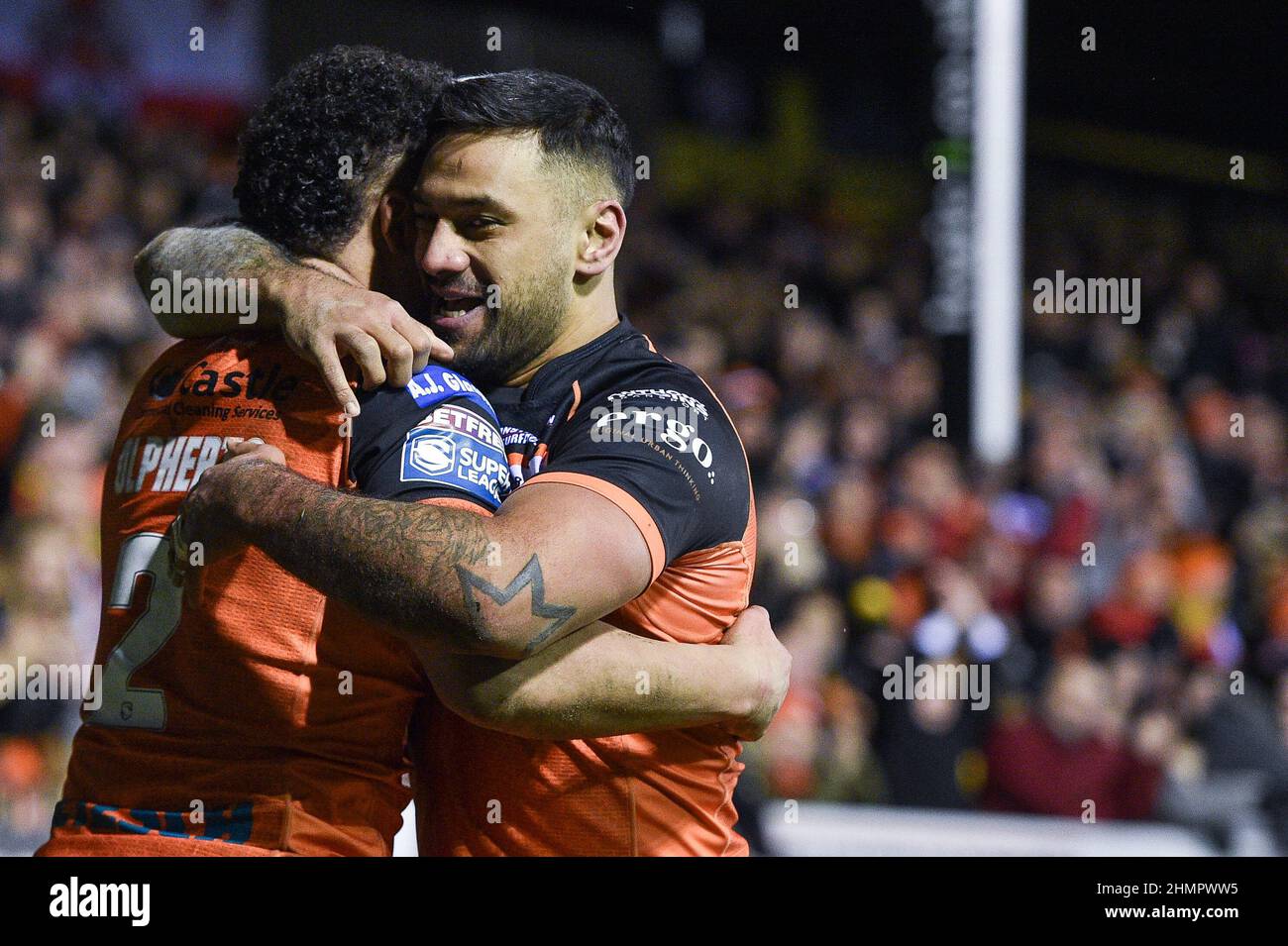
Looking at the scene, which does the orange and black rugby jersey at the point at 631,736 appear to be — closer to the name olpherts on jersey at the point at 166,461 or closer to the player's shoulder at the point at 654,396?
the player's shoulder at the point at 654,396

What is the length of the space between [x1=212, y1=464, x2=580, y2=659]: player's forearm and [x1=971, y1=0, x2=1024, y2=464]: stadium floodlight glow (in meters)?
6.64

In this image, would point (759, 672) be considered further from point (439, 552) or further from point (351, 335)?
point (351, 335)

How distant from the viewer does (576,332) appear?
2799 millimetres

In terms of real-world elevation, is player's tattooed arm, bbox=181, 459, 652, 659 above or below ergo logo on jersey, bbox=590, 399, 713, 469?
below

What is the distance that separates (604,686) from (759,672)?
14.4 inches

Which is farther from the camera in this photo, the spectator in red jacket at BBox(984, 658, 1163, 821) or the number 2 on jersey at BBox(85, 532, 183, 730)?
the spectator in red jacket at BBox(984, 658, 1163, 821)

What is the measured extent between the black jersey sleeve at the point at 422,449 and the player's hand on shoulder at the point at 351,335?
0.13 ft

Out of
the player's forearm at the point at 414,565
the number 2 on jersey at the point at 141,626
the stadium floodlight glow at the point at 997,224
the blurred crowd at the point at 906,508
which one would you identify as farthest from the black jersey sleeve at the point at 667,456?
the stadium floodlight glow at the point at 997,224

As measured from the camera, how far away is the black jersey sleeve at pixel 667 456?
2.34 meters

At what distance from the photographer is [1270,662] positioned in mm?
7914

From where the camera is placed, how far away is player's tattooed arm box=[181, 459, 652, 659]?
2.13m

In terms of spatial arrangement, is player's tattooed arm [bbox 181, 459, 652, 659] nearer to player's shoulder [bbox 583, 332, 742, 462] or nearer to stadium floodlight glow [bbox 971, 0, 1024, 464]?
player's shoulder [bbox 583, 332, 742, 462]
